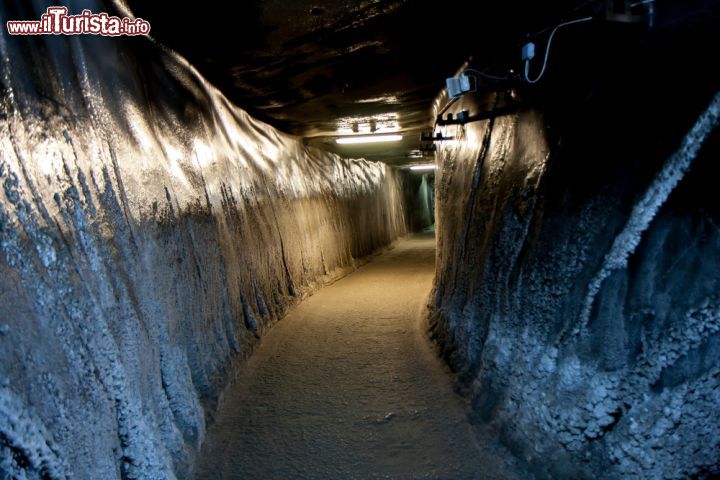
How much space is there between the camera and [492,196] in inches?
138

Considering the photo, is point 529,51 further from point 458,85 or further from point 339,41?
point 339,41

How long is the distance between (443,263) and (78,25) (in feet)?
15.2

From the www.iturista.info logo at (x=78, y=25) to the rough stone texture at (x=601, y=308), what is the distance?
3.22 meters

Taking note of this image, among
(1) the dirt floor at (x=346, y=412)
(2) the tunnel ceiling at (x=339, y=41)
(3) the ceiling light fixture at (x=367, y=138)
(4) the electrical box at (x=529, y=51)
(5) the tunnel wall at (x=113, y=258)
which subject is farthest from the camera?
(3) the ceiling light fixture at (x=367, y=138)

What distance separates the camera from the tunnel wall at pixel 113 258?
172cm

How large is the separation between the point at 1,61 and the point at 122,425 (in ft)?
6.61

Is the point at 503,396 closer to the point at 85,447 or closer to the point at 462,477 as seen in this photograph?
the point at 462,477

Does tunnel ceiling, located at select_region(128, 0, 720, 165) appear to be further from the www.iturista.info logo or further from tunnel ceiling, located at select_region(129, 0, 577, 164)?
the www.iturista.info logo

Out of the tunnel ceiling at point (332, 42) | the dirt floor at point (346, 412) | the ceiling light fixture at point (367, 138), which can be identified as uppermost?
the tunnel ceiling at point (332, 42)

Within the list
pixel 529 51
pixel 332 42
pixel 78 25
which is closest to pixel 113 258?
pixel 78 25

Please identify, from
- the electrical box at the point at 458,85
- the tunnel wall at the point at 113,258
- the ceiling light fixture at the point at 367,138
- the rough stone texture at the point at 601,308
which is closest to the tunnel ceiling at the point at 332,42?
the tunnel wall at the point at 113,258

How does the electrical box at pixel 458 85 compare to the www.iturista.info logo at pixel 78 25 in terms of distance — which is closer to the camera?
→ the www.iturista.info logo at pixel 78 25

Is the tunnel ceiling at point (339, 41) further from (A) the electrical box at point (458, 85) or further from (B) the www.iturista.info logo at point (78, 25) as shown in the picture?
(A) the electrical box at point (458, 85)

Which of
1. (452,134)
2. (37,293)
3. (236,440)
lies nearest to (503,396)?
(236,440)
